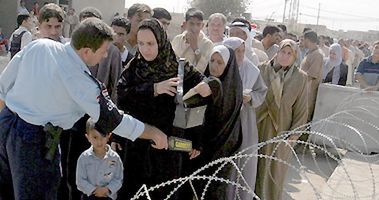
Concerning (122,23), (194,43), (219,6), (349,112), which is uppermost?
(219,6)

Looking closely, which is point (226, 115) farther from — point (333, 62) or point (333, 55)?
point (333, 62)

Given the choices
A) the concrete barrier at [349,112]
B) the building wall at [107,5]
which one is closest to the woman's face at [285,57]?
the concrete barrier at [349,112]

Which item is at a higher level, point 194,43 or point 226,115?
point 194,43

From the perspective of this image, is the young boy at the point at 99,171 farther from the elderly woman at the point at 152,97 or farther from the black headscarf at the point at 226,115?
the black headscarf at the point at 226,115

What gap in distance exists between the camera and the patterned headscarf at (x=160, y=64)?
3.12 m

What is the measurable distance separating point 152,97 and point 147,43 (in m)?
0.36

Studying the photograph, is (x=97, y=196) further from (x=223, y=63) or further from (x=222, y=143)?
(x=223, y=63)

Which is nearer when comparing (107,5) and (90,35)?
(90,35)

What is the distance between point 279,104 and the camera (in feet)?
13.9

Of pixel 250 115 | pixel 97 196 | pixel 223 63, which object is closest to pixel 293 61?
pixel 250 115

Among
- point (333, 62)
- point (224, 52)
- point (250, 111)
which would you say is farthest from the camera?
point (333, 62)

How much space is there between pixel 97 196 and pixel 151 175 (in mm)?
468

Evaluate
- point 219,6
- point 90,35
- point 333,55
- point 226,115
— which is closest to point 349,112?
point 333,55

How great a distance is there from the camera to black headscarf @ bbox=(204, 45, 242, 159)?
11.4 ft
